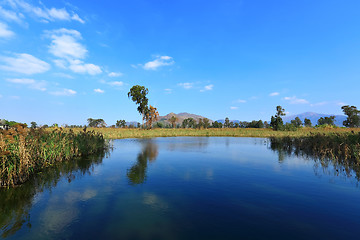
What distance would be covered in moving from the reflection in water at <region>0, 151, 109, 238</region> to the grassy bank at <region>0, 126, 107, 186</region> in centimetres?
61

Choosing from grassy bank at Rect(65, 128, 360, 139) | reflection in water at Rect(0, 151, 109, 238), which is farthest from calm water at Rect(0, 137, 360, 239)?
grassy bank at Rect(65, 128, 360, 139)

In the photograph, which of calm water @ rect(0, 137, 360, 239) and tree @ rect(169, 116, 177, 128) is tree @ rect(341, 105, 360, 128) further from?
calm water @ rect(0, 137, 360, 239)

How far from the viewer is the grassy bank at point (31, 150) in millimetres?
9102

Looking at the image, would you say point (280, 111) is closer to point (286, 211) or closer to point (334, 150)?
point (334, 150)

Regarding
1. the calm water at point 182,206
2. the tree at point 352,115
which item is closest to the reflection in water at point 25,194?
the calm water at point 182,206

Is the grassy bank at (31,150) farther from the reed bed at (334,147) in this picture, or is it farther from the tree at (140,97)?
the tree at (140,97)

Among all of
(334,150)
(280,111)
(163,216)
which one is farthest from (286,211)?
(280,111)

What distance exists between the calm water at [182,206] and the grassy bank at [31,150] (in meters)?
0.91

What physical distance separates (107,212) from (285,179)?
1024cm

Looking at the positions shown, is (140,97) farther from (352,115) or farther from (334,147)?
(352,115)

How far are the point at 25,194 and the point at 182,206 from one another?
7.14 m

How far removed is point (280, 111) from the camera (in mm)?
67750

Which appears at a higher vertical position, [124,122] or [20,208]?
[124,122]

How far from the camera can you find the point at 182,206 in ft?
23.6
